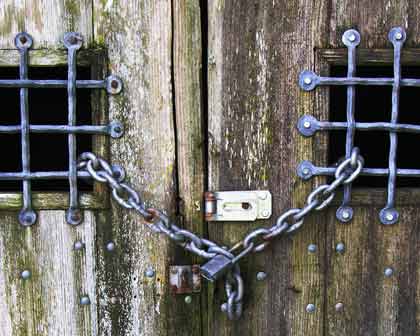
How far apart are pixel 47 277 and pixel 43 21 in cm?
47

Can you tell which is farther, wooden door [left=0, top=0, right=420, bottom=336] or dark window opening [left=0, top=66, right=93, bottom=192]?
dark window opening [left=0, top=66, right=93, bottom=192]

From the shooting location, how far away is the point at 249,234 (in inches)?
40.8

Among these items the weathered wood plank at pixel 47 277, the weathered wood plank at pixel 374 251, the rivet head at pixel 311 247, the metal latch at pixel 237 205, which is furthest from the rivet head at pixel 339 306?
the weathered wood plank at pixel 47 277

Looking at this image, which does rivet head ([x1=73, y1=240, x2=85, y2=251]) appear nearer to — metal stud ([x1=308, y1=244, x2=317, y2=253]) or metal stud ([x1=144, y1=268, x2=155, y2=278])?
metal stud ([x1=144, y1=268, x2=155, y2=278])

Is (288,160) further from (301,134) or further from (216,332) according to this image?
(216,332)

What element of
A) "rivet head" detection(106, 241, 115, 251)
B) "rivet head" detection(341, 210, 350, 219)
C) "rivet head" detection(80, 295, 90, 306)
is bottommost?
"rivet head" detection(80, 295, 90, 306)

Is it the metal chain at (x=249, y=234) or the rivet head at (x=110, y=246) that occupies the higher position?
the metal chain at (x=249, y=234)

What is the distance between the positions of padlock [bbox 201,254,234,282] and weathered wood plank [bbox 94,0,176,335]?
0.11 metres

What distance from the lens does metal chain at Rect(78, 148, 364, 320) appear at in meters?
1.02

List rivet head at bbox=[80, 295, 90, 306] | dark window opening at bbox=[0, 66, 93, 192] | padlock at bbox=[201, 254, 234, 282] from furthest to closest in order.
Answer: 1. dark window opening at bbox=[0, 66, 93, 192]
2. rivet head at bbox=[80, 295, 90, 306]
3. padlock at bbox=[201, 254, 234, 282]

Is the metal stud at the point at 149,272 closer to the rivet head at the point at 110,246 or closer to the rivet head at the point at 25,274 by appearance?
the rivet head at the point at 110,246

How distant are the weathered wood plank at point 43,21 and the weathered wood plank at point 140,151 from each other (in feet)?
0.09

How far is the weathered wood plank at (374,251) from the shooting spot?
1.05 meters

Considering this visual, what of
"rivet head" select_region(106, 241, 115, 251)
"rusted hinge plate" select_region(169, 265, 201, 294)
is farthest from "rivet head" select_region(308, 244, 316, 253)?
"rivet head" select_region(106, 241, 115, 251)
